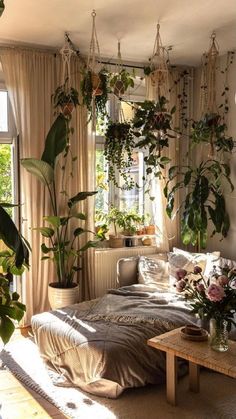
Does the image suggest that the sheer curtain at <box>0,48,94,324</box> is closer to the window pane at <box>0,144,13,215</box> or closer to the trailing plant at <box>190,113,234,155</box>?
the window pane at <box>0,144,13,215</box>

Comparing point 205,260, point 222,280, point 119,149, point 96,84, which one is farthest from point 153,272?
point 96,84

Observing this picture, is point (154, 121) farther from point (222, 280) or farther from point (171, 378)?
point (171, 378)

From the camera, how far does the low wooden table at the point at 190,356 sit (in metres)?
2.66

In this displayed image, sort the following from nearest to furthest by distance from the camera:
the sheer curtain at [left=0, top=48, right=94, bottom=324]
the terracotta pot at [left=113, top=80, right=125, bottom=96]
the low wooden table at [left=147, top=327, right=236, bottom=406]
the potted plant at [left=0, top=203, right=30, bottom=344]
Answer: the potted plant at [left=0, top=203, right=30, bottom=344]
the low wooden table at [left=147, top=327, right=236, bottom=406]
the terracotta pot at [left=113, top=80, right=125, bottom=96]
the sheer curtain at [left=0, top=48, right=94, bottom=324]

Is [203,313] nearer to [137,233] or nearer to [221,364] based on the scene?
[221,364]

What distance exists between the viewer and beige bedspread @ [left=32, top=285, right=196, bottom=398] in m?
3.03

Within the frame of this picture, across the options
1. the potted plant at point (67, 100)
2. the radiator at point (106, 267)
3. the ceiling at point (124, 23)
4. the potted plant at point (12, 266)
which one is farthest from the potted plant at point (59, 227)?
the potted plant at point (12, 266)

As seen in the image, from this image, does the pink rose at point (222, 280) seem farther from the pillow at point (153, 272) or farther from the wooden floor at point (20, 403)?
the pillow at point (153, 272)

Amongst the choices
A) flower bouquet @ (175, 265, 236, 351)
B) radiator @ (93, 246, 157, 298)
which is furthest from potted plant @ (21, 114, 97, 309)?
flower bouquet @ (175, 265, 236, 351)

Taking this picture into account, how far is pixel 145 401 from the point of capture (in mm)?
3006

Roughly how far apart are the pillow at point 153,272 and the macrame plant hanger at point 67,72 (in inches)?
69.2

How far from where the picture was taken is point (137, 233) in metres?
5.23

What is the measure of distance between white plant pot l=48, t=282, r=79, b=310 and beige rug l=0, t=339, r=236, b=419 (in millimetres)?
833

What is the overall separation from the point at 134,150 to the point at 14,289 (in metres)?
2.16
